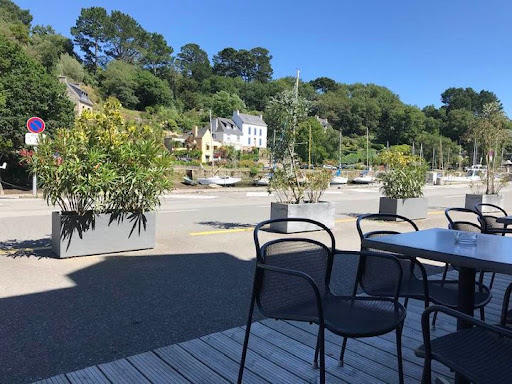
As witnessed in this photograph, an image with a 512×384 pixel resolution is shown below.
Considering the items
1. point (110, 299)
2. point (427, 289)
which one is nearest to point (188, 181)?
point (110, 299)

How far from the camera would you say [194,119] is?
9556cm

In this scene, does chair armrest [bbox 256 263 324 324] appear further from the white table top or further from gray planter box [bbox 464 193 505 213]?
gray planter box [bbox 464 193 505 213]

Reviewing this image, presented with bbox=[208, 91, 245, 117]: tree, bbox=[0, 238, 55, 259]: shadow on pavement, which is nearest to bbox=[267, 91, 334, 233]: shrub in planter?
bbox=[0, 238, 55, 259]: shadow on pavement

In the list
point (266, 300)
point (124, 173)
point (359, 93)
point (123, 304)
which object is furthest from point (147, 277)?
point (359, 93)

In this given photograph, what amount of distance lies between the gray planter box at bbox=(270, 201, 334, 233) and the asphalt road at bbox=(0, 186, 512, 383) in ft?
3.35

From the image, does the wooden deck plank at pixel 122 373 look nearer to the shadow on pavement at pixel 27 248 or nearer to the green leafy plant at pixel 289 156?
the shadow on pavement at pixel 27 248

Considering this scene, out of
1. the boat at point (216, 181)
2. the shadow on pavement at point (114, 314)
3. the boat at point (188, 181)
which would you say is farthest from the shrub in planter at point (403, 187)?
the boat at point (188, 181)

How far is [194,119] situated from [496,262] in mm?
96430

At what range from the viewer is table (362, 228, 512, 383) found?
6.59ft

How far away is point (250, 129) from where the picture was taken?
92.2 meters

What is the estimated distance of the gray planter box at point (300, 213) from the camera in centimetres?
789

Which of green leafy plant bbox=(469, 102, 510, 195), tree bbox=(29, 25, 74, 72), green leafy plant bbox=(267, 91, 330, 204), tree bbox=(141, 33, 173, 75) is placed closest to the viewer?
green leafy plant bbox=(267, 91, 330, 204)

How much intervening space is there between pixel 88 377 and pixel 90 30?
119 m

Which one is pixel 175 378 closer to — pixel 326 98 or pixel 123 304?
pixel 123 304
